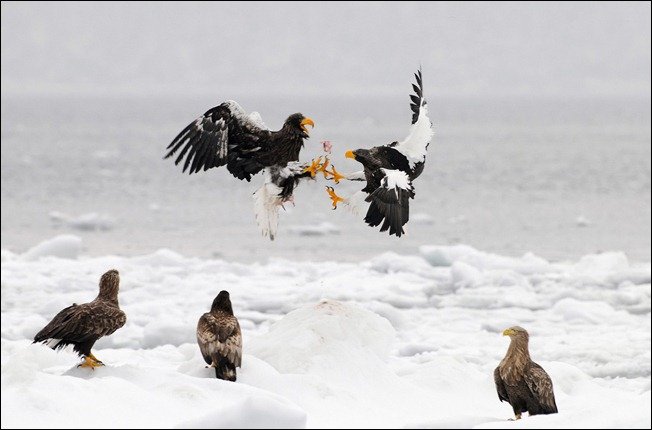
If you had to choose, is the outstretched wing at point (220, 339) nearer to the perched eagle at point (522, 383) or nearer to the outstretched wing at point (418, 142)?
the perched eagle at point (522, 383)

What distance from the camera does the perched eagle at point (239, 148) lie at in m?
10.1

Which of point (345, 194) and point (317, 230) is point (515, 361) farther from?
point (345, 194)

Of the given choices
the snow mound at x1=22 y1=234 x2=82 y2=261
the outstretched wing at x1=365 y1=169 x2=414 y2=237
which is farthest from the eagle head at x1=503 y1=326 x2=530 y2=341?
the snow mound at x1=22 y1=234 x2=82 y2=261

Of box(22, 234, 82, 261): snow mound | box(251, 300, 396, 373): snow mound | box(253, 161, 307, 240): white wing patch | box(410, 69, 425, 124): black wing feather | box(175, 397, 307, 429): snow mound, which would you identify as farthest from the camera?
box(22, 234, 82, 261): snow mound

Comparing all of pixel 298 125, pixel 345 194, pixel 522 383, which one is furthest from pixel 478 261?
pixel 345 194

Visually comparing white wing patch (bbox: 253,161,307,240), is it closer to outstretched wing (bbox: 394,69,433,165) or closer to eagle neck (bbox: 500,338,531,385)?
outstretched wing (bbox: 394,69,433,165)

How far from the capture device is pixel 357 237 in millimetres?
29156

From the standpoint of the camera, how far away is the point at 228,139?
10.3 m

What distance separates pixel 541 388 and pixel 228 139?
3.81 metres

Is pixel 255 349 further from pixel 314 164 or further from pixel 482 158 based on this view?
pixel 482 158

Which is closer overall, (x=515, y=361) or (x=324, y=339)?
(x=515, y=361)

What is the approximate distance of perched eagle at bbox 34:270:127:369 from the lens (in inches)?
304

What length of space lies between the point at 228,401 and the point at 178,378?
1.32 ft

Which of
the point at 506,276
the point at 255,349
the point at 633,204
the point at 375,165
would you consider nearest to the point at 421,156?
the point at 375,165
